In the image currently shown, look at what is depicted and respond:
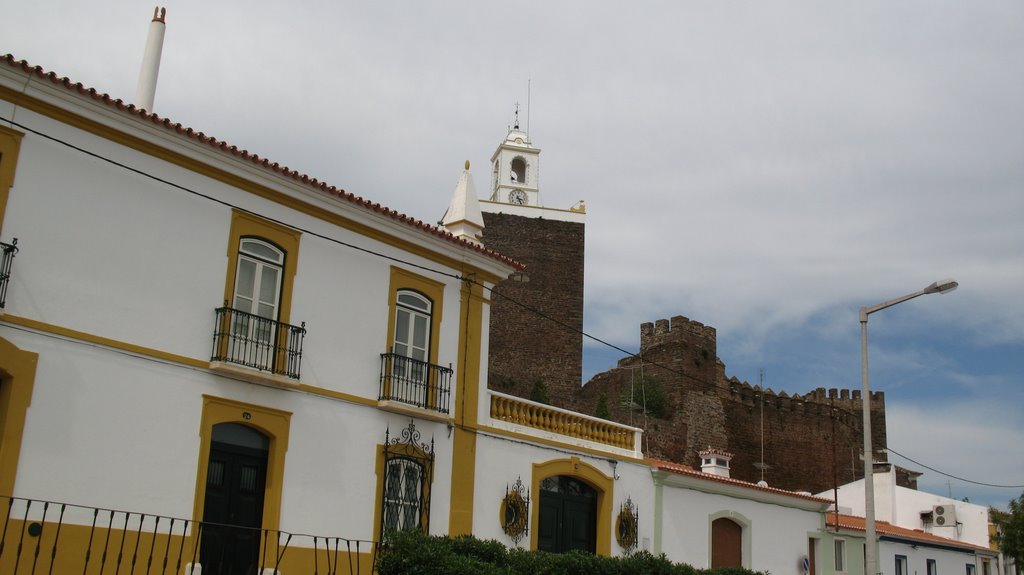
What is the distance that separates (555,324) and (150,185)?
117 feet

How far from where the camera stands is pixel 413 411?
58.6 feet

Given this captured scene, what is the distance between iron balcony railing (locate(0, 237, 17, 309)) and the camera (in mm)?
13328

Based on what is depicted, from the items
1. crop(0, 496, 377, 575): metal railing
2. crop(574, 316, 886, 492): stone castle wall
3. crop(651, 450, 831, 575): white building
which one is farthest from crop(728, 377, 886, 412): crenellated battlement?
crop(0, 496, 377, 575): metal railing

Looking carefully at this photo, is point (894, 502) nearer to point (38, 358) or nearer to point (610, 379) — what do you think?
point (610, 379)

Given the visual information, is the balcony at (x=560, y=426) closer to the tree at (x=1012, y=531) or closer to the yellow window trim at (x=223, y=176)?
the yellow window trim at (x=223, y=176)

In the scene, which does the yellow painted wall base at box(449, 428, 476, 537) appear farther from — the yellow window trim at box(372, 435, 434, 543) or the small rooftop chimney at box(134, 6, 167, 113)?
the small rooftop chimney at box(134, 6, 167, 113)

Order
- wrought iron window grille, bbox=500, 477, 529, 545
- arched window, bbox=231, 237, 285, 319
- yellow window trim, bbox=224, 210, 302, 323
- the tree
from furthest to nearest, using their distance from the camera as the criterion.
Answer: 1. the tree
2. wrought iron window grille, bbox=500, 477, 529, 545
3. arched window, bbox=231, 237, 285, 319
4. yellow window trim, bbox=224, 210, 302, 323

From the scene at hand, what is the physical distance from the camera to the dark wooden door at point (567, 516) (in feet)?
67.0

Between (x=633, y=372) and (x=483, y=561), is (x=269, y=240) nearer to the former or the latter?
(x=483, y=561)

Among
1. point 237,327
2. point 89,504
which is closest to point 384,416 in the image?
point 237,327

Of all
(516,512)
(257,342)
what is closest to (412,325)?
(257,342)

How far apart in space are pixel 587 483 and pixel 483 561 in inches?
278

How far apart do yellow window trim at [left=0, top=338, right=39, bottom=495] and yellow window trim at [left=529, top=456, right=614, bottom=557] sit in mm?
9537

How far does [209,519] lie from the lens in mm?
15406
